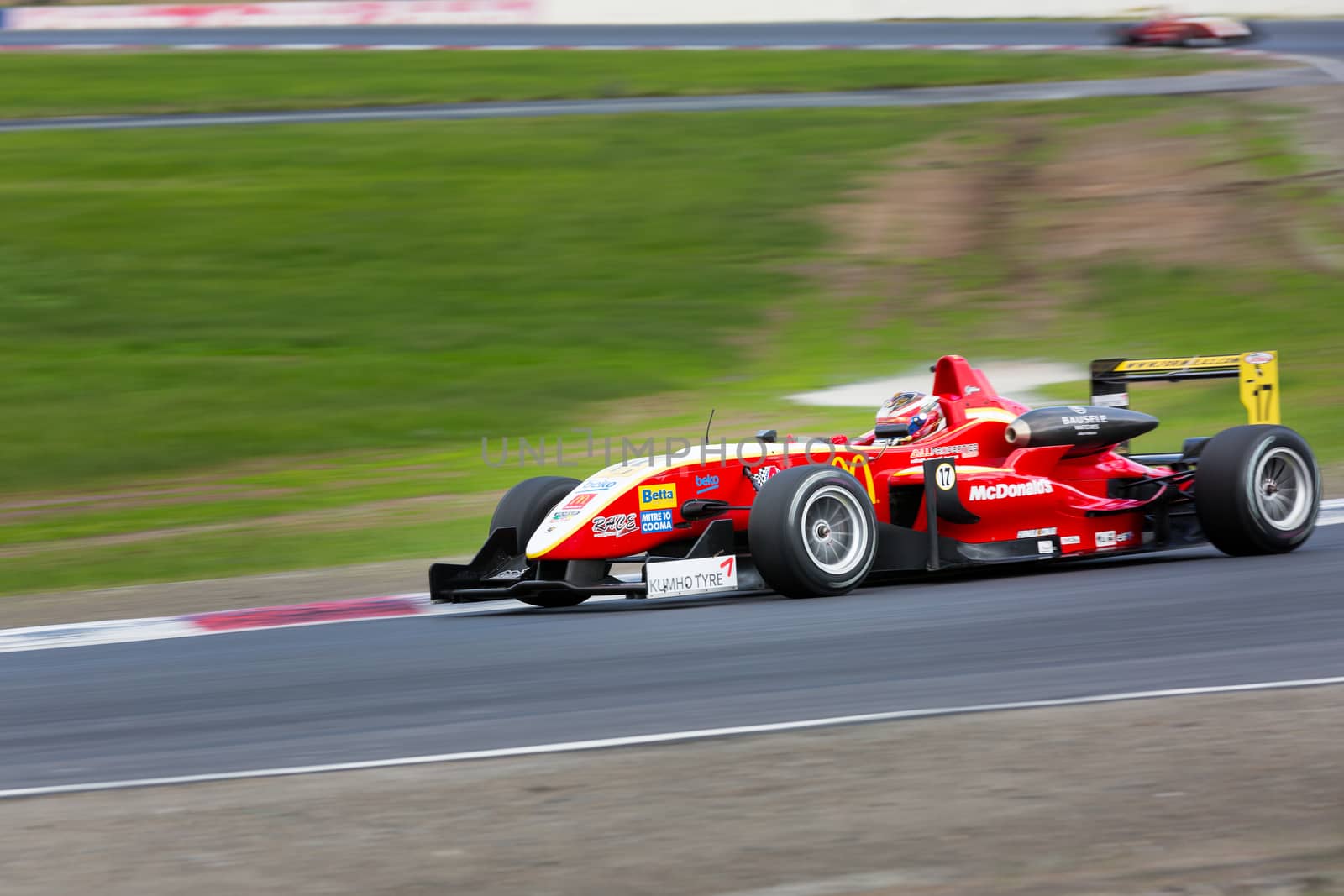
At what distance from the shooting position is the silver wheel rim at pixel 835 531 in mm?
8773

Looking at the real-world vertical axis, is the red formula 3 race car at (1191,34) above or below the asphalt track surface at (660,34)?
below

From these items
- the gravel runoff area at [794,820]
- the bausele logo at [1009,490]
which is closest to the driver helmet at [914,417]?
the bausele logo at [1009,490]

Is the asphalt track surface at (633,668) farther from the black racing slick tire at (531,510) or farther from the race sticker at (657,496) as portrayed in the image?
the race sticker at (657,496)

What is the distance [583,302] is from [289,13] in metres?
21.8

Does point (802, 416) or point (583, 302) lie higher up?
point (583, 302)

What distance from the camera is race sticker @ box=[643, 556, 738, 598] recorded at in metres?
8.55

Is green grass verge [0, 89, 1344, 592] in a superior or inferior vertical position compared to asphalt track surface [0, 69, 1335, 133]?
inferior

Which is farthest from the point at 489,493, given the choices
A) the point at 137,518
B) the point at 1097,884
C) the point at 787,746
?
the point at 1097,884

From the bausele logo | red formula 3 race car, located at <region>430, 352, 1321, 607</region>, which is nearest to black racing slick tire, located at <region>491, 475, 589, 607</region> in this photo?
red formula 3 race car, located at <region>430, 352, 1321, 607</region>

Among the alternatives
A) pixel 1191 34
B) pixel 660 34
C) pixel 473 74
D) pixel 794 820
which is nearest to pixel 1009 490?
pixel 794 820

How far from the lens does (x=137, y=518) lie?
45.6 ft

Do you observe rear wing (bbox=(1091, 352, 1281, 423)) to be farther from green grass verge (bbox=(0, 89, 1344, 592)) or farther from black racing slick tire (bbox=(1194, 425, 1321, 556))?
green grass verge (bbox=(0, 89, 1344, 592))

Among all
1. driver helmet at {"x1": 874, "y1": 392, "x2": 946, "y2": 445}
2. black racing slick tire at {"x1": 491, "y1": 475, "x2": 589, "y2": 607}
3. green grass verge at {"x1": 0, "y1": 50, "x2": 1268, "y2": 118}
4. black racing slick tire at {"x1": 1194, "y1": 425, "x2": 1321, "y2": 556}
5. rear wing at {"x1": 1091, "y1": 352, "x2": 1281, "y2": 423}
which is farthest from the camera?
green grass verge at {"x1": 0, "y1": 50, "x2": 1268, "y2": 118}

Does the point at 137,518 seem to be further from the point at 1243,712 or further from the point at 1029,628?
the point at 1243,712
